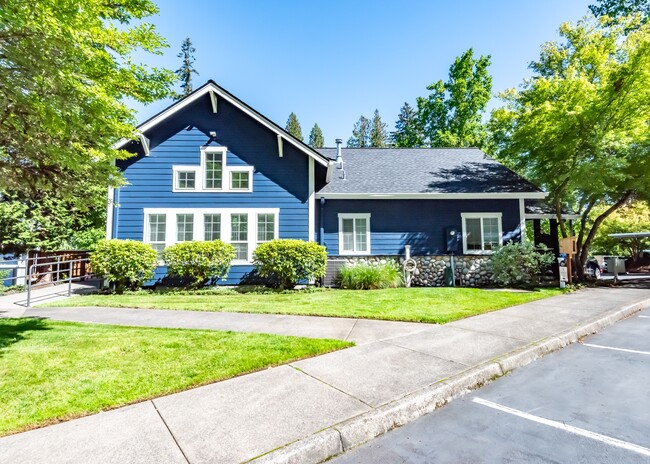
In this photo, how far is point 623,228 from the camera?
83.1 ft

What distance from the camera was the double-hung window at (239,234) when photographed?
12.2 m

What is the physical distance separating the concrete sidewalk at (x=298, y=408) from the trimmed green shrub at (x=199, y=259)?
24.5ft

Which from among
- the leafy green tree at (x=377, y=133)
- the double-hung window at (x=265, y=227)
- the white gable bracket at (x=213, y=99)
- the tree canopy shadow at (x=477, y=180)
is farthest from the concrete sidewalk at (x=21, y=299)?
the leafy green tree at (x=377, y=133)

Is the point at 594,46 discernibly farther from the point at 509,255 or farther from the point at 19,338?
the point at 19,338

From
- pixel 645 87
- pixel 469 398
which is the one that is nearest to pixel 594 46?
pixel 645 87

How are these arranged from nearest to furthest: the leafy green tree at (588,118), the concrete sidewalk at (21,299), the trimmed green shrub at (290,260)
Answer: the concrete sidewalk at (21,299), the trimmed green shrub at (290,260), the leafy green tree at (588,118)

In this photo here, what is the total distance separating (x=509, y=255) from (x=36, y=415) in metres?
12.9

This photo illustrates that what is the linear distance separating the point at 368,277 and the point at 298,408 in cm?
871

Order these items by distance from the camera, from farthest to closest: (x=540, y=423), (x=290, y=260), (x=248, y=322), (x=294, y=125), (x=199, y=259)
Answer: (x=294, y=125), (x=199, y=259), (x=290, y=260), (x=248, y=322), (x=540, y=423)

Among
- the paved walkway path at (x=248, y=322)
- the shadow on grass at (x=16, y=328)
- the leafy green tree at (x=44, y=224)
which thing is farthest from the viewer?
the leafy green tree at (x=44, y=224)

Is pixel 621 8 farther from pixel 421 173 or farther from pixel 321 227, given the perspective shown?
pixel 321 227

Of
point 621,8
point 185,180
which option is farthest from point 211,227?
point 621,8

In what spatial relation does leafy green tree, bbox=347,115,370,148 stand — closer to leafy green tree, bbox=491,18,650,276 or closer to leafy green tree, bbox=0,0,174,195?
leafy green tree, bbox=491,18,650,276

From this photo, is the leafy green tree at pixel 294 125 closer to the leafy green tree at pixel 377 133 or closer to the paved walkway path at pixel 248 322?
the leafy green tree at pixel 377 133
